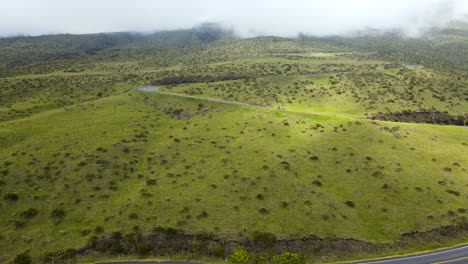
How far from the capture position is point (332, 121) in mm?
95938

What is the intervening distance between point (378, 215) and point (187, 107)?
241 feet

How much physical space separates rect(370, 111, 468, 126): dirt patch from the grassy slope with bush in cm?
532

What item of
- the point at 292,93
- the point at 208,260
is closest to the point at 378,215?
the point at 208,260

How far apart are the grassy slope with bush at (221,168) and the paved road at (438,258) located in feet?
16.2

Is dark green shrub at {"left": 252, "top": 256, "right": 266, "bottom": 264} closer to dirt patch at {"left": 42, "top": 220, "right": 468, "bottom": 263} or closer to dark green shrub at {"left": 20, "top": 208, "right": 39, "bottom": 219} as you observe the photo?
dirt patch at {"left": 42, "top": 220, "right": 468, "bottom": 263}

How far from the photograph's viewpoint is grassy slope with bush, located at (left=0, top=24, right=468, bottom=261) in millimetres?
55000

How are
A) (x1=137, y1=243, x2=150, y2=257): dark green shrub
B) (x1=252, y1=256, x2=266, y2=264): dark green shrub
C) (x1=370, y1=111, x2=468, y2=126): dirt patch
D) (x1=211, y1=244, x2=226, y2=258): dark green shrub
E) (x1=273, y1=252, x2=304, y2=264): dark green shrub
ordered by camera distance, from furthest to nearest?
(x1=370, y1=111, x2=468, y2=126): dirt patch
(x1=137, y1=243, x2=150, y2=257): dark green shrub
(x1=211, y1=244, x2=226, y2=258): dark green shrub
(x1=252, y1=256, x2=266, y2=264): dark green shrub
(x1=273, y1=252, x2=304, y2=264): dark green shrub

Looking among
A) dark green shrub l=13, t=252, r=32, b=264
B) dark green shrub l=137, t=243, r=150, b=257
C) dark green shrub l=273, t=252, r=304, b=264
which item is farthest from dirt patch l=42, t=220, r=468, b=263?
dark green shrub l=273, t=252, r=304, b=264

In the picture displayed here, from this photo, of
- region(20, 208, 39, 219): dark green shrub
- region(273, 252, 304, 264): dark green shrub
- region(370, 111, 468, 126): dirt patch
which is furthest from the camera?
region(370, 111, 468, 126): dirt patch

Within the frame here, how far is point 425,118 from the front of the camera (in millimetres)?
108688

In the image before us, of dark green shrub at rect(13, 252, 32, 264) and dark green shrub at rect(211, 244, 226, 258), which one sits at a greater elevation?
dark green shrub at rect(13, 252, 32, 264)

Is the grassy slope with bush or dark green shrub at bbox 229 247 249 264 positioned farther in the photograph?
the grassy slope with bush

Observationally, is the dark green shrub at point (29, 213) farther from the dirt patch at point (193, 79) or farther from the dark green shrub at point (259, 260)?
the dirt patch at point (193, 79)

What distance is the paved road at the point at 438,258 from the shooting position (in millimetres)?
46844
